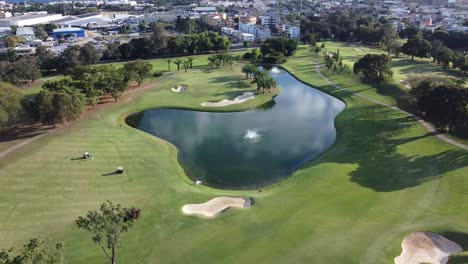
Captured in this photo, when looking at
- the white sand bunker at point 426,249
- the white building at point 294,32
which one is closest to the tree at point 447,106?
the white sand bunker at point 426,249

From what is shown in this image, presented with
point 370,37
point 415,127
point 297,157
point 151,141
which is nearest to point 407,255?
point 297,157

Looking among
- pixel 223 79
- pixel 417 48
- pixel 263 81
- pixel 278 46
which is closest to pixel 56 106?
pixel 263 81

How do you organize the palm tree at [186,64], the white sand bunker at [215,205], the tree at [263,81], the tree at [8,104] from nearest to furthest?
the white sand bunker at [215,205], the tree at [8,104], the tree at [263,81], the palm tree at [186,64]

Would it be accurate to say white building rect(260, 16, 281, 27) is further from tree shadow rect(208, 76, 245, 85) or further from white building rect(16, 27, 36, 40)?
white building rect(16, 27, 36, 40)

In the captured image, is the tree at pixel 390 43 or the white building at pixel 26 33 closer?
the tree at pixel 390 43

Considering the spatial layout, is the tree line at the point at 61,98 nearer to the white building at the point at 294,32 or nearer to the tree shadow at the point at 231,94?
the tree shadow at the point at 231,94

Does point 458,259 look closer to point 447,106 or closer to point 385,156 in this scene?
point 385,156

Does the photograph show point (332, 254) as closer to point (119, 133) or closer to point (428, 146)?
point (428, 146)

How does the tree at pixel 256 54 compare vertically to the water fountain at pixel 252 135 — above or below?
above
